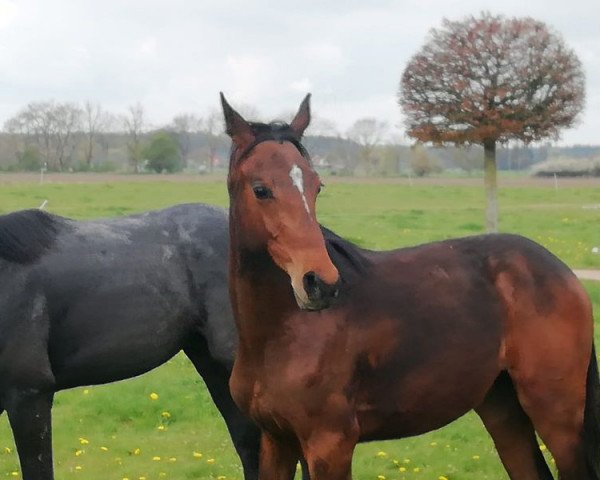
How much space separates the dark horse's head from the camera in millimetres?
2971

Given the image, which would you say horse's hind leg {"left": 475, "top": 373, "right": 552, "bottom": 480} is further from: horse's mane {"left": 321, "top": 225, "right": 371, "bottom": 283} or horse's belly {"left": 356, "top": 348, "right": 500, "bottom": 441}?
horse's mane {"left": 321, "top": 225, "right": 371, "bottom": 283}

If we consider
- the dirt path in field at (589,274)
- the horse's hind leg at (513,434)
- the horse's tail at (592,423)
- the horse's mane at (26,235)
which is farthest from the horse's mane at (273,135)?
the dirt path in field at (589,274)

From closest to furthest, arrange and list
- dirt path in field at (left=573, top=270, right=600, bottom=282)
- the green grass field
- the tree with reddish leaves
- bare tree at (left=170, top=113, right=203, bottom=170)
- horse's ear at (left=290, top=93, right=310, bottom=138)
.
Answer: horse's ear at (left=290, top=93, right=310, bottom=138), the green grass field, dirt path in field at (left=573, top=270, right=600, bottom=282), the tree with reddish leaves, bare tree at (left=170, top=113, right=203, bottom=170)

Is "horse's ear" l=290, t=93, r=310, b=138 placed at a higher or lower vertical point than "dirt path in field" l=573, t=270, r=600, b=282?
higher

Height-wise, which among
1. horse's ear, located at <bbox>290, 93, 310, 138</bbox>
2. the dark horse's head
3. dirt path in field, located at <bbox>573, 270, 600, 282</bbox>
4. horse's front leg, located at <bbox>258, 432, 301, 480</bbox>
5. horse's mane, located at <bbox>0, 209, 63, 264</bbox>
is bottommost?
dirt path in field, located at <bbox>573, 270, 600, 282</bbox>

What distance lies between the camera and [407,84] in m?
17.8

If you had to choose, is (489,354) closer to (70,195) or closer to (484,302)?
(484,302)

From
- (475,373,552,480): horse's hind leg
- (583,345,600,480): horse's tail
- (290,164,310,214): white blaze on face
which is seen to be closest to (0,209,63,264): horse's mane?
(290,164,310,214): white blaze on face

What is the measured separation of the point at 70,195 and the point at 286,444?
94.0ft

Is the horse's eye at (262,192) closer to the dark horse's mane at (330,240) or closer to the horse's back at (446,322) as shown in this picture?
the dark horse's mane at (330,240)

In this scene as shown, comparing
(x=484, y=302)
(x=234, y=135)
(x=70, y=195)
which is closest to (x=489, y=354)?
(x=484, y=302)

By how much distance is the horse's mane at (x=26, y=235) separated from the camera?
475 centimetres

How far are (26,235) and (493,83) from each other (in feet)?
45.8

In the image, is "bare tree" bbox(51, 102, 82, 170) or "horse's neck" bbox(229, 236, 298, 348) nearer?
"horse's neck" bbox(229, 236, 298, 348)
